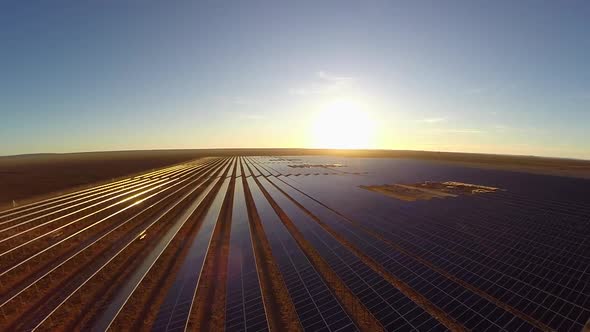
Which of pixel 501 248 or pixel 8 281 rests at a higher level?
pixel 501 248

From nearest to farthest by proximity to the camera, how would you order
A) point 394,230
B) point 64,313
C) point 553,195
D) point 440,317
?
point 440,317
point 64,313
point 394,230
point 553,195

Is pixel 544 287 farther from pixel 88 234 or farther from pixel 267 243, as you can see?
pixel 88 234

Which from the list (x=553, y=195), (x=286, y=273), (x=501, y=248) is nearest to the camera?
(x=286, y=273)

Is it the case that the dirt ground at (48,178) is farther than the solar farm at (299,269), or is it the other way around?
the dirt ground at (48,178)

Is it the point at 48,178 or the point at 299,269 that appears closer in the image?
the point at 299,269

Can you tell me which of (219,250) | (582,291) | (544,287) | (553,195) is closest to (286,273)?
(219,250)

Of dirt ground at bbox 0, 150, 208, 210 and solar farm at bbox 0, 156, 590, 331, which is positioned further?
dirt ground at bbox 0, 150, 208, 210

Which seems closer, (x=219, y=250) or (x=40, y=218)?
(x=219, y=250)
